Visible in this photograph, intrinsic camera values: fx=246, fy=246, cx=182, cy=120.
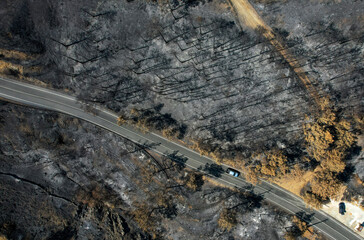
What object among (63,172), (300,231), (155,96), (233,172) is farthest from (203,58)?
(300,231)

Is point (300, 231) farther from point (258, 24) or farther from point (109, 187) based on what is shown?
point (258, 24)

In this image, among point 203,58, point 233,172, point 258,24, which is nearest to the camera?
point 258,24

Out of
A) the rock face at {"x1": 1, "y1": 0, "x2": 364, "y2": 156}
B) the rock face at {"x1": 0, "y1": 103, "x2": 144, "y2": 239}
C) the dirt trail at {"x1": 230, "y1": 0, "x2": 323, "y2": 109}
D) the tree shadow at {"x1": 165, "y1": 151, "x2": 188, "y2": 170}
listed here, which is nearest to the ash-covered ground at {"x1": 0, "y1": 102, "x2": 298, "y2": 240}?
the rock face at {"x1": 0, "y1": 103, "x2": 144, "y2": 239}

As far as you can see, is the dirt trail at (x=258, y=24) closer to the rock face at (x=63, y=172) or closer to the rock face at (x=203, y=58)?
the rock face at (x=203, y=58)

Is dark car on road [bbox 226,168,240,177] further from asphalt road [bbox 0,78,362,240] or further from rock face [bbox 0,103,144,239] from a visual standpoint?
rock face [bbox 0,103,144,239]

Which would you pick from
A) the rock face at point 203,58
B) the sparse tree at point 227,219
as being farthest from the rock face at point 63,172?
the sparse tree at point 227,219

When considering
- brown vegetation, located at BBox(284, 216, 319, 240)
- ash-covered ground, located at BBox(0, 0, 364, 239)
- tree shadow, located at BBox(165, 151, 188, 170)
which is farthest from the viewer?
tree shadow, located at BBox(165, 151, 188, 170)
